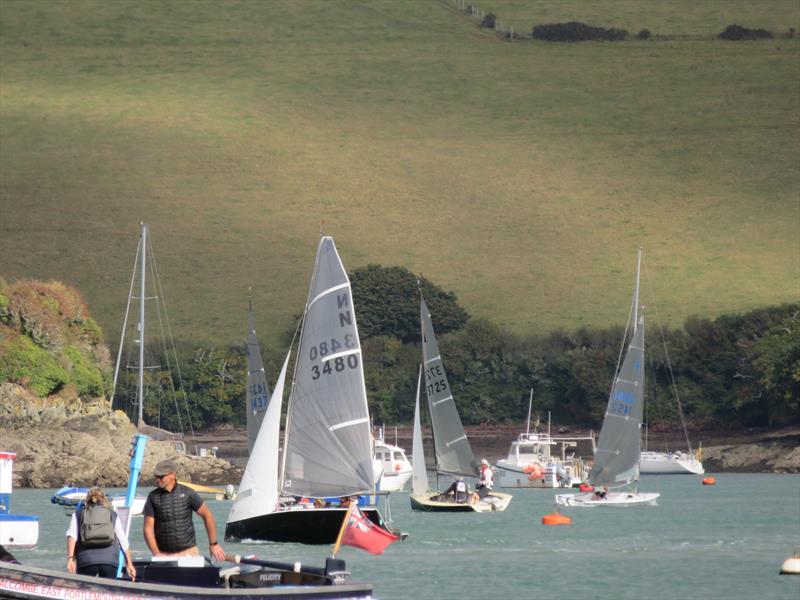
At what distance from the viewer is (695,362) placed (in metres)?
116

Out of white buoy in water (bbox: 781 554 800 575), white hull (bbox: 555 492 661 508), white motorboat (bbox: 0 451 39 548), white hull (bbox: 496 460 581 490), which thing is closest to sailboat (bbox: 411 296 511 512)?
white hull (bbox: 555 492 661 508)

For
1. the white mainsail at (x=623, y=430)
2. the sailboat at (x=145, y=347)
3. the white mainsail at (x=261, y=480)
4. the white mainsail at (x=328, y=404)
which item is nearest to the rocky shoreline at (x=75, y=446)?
the sailboat at (x=145, y=347)

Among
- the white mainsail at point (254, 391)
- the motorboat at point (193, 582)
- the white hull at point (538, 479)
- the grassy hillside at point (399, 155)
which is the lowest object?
the white hull at point (538, 479)

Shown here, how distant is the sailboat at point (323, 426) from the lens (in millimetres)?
39938

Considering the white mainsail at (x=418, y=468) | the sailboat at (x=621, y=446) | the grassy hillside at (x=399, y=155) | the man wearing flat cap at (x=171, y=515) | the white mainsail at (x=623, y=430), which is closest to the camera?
the man wearing flat cap at (x=171, y=515)

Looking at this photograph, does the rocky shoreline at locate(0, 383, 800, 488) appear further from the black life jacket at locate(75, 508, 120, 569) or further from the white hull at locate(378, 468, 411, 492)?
the black life jacket at locate(75, 508, 120, 569)

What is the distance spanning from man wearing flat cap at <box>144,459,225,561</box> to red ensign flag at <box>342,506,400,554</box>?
1358 cm

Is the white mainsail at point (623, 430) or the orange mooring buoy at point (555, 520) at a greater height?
the white mainsail at point (623, 430)

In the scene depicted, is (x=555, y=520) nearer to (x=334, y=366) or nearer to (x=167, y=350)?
(x=334, y=366)

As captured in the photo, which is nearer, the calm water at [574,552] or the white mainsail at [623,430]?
the calm water at [574,552]

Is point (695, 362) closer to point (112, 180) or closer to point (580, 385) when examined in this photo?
point (580, 385)

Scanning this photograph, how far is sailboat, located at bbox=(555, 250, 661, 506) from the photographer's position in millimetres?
62281

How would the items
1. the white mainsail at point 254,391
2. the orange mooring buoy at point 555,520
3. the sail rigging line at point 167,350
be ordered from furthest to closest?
the sail rigging line at point 167,350 < the white mainsail at point 254,391 < the orange mooring buoy at point 555,520

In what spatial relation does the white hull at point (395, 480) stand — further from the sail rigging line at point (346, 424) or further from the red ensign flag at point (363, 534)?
the red ensign flag at point (363, 534)
